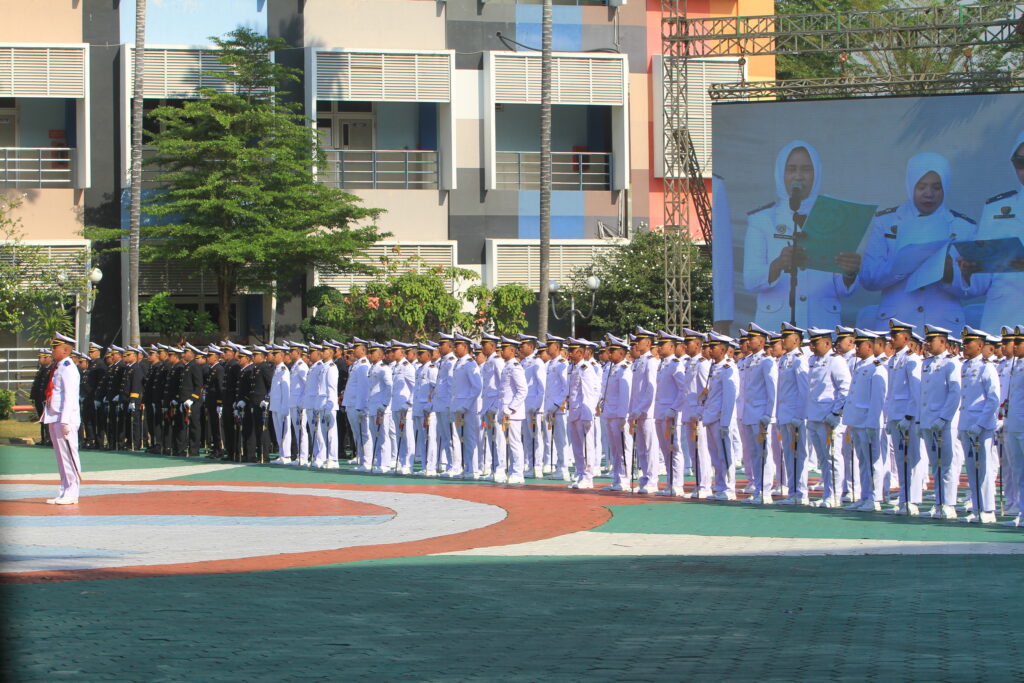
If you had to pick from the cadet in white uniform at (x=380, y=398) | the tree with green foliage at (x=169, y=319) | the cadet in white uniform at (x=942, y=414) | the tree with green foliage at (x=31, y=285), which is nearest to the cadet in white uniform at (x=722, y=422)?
the cadet in white uniform at (x=942, y=414)

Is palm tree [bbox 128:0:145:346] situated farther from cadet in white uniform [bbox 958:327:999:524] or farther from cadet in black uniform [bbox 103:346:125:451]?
cadet in white uniform [bbox 958:327:999:524]

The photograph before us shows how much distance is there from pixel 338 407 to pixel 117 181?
15934 millimetres

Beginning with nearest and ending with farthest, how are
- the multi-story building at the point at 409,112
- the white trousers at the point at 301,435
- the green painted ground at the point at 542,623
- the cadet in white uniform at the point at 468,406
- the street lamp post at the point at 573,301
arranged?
the green painted ground at the point at 542,623, the cadet in white uniform at the point at 468,406, the white trousers at the point at 301,435, the street lamp post at the point at 573,301, the multi-story building at the point at 409,112

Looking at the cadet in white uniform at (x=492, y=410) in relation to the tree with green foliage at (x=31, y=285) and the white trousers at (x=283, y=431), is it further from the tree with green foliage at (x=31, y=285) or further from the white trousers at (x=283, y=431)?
the tree with green foliage at (x=31, y=285)

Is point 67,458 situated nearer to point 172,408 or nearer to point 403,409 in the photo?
point 403,409

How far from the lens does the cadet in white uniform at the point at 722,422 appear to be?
16750 millimetres

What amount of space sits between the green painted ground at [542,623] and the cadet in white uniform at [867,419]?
387cm

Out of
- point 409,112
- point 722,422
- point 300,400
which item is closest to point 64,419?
point 300,400

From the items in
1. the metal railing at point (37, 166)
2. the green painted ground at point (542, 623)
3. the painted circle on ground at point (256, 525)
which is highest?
the metal railing at point (37, 166)

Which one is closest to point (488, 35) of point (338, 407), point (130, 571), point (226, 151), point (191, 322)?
point (226, 151)

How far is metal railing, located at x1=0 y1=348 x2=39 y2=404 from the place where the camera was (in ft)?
115

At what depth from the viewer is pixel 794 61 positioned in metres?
44.8

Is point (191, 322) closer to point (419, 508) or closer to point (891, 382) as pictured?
point (419, 508)

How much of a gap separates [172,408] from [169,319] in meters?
10.1
